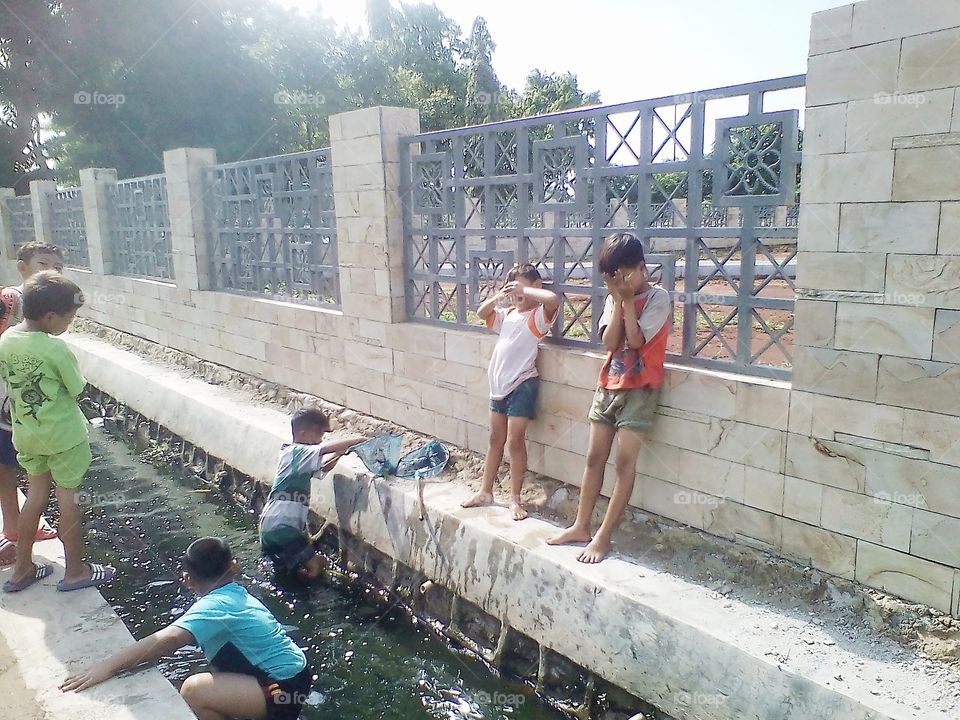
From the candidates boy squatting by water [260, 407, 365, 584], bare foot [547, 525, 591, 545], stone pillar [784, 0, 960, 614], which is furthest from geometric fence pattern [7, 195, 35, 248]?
stone pillar [784, 0, 960, 614]

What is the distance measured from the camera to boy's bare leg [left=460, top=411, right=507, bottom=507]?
4.93 m

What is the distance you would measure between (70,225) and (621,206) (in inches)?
523

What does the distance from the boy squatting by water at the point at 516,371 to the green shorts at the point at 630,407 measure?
78cm

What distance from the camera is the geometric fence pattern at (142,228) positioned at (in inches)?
413

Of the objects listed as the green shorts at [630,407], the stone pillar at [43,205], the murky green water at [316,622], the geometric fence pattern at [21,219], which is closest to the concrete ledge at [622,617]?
the murky green water at [316,622]

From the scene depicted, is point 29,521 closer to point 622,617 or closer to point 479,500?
point 479,500

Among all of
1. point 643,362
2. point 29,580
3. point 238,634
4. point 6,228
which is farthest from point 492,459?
point 6,228

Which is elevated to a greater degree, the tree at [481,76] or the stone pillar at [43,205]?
the tree at [481,76]

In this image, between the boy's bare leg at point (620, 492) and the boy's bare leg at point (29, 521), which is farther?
the boy's bare leg at point (29, 521)

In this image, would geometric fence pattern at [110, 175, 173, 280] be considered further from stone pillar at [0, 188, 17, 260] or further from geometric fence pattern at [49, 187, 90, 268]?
stone pillar at [0, 188, 17, 260]

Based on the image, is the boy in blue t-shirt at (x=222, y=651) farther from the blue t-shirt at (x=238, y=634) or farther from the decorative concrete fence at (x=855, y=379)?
the decorative concrete fence at (x=855, y=379)

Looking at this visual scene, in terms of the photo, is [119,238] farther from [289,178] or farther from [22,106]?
[22,106]

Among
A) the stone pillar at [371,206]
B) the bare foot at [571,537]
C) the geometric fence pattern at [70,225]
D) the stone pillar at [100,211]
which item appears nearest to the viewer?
the bare foot at [571,537]

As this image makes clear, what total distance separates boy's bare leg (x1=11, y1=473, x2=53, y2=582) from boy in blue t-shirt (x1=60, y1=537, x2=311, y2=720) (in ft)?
3.85
